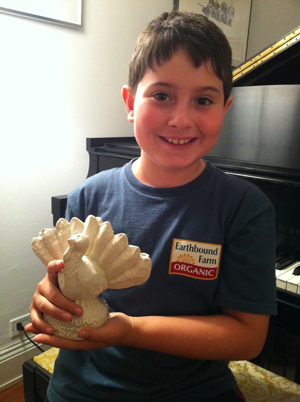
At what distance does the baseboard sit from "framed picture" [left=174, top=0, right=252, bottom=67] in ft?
6.97

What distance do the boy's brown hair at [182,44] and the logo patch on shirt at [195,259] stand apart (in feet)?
1.17

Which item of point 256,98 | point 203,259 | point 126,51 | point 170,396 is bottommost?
point 170,396

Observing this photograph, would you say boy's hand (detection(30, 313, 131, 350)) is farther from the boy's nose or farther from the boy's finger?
the boy's nose

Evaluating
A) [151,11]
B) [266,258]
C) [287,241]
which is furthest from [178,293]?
[151,11]

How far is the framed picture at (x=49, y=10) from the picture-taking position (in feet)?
4.82

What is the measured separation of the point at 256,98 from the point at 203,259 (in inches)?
33.3

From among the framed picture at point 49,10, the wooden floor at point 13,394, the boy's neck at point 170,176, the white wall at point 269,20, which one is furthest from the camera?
the white wall at point 269,20

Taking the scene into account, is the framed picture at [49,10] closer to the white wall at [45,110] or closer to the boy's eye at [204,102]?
the white wall at [45,110]

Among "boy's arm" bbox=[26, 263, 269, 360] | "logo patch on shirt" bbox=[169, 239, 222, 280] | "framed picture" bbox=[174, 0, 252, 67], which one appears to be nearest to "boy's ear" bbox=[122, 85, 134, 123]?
"logo patch on shirt" bbox=[169, 239, 222, 280]

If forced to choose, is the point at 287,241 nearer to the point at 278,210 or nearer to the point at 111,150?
the point at 278,210

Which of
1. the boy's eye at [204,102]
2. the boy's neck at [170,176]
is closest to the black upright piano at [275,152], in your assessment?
the boy's neck at [170,176]

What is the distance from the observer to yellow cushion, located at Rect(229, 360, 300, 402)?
99 cm

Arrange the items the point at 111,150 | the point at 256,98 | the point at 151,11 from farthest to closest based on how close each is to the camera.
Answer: the point at 151,11 → the point at 111,150 → the point at 256,98

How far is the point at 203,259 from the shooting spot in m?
0.77
